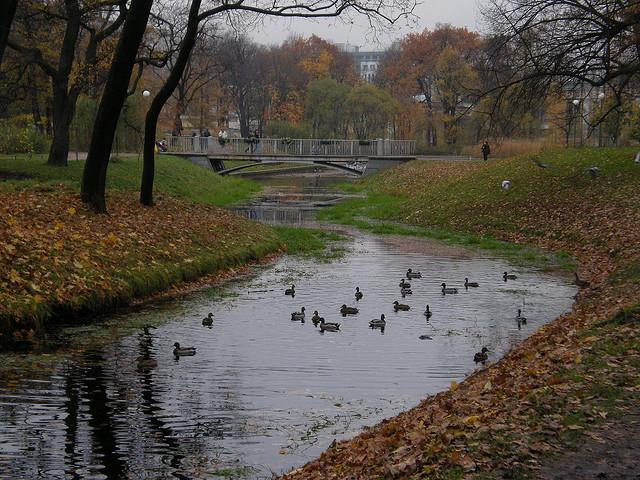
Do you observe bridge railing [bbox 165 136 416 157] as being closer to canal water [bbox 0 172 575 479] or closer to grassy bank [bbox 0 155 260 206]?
grassy bank [bbox 0 155 260 206]

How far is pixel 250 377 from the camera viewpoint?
11.5 meters

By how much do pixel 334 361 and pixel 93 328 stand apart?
4.39 meters

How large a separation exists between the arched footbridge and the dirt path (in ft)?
195

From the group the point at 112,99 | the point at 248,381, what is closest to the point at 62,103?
the point at 112,99

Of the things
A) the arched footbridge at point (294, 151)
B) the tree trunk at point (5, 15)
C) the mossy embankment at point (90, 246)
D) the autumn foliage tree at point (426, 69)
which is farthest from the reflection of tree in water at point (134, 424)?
the autumn foliage tree at point (426, 69)

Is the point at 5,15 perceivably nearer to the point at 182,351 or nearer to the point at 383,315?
the point at 182,351

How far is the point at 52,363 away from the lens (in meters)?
11.9

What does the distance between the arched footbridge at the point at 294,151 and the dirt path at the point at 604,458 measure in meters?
59.5

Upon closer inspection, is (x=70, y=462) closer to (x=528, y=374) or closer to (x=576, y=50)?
(x=528, y=374)

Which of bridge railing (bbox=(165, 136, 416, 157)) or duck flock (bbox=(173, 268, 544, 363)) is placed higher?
bridge railing (bbox=(165, 136, 416, 157))

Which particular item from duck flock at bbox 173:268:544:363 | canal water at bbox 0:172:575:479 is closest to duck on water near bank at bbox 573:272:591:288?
canal water at bbox 0:172:575:479

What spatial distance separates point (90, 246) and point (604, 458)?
1307 centimetres

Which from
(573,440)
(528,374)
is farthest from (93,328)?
(573,440)

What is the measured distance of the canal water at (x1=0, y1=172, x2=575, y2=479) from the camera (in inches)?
334
